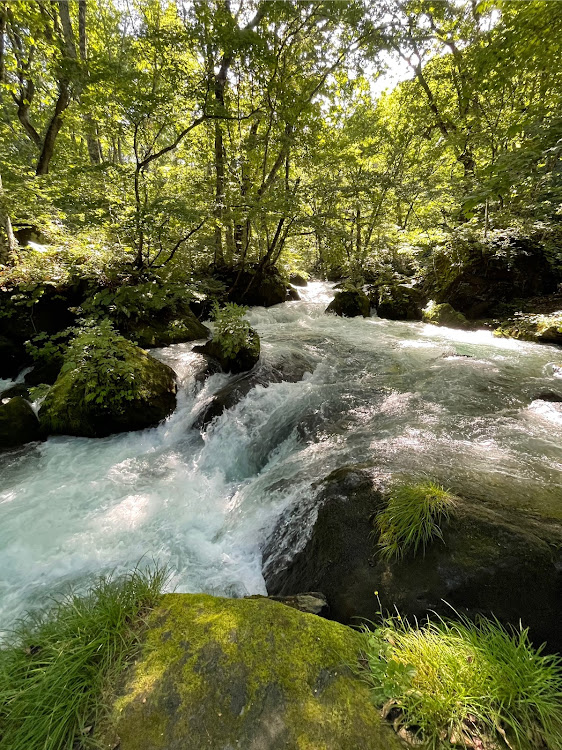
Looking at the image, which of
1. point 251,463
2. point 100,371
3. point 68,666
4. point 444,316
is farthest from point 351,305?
point 68,666

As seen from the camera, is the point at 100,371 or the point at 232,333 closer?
the point at 100,371

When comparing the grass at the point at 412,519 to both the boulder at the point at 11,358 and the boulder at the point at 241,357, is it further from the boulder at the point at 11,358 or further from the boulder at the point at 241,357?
the boulder at the point at 11,358

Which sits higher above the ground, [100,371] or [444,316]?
[444,316]

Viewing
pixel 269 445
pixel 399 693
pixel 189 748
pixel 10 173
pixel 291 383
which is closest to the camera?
pixel 189 748

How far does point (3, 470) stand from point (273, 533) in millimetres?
4290

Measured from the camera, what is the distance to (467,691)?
150 cm

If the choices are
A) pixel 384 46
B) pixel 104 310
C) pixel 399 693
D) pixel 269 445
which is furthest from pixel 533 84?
pixel 399 693

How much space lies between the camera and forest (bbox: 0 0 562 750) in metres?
1.58

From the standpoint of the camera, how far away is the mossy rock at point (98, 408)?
17.6 ft

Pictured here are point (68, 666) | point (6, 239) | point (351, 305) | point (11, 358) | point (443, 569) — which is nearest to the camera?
point (68, 666)

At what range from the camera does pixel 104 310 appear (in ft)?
26.1

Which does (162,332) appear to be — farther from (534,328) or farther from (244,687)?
(534,328)

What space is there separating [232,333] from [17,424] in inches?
169

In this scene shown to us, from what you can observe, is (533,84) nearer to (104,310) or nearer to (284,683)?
(104,310)
